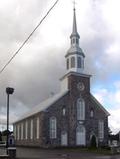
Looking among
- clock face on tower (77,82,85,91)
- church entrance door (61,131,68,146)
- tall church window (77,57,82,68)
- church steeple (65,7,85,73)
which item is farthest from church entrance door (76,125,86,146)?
tall church window (77,57,82,68)

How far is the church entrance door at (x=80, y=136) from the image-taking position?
66.8 metres

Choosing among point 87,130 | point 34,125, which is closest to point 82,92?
point 87,130

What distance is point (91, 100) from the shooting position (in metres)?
69.5

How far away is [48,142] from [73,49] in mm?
16692

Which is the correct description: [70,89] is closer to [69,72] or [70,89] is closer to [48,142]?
[69,72]

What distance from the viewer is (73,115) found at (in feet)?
219

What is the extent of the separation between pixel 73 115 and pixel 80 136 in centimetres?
374

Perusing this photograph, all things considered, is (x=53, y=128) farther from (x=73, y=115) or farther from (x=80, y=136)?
(x=80, y=136)

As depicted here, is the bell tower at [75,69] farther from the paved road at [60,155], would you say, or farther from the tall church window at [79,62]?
the paved road at [60,155]

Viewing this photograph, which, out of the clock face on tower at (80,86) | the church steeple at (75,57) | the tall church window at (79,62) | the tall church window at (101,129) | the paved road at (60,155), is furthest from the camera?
the tall church window at (101,129)

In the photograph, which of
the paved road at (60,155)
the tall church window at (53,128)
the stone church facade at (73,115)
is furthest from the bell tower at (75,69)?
the paved road at (60,155)

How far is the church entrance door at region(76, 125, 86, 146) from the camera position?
66750mm

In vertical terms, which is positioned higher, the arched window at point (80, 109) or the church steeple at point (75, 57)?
the church steeple at point (75, 57)

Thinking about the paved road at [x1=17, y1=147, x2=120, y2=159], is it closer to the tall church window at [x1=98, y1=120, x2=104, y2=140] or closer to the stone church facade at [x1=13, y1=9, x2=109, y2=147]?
the stone church facade at [x1=13, y1=9, x2=109, y2=147]
